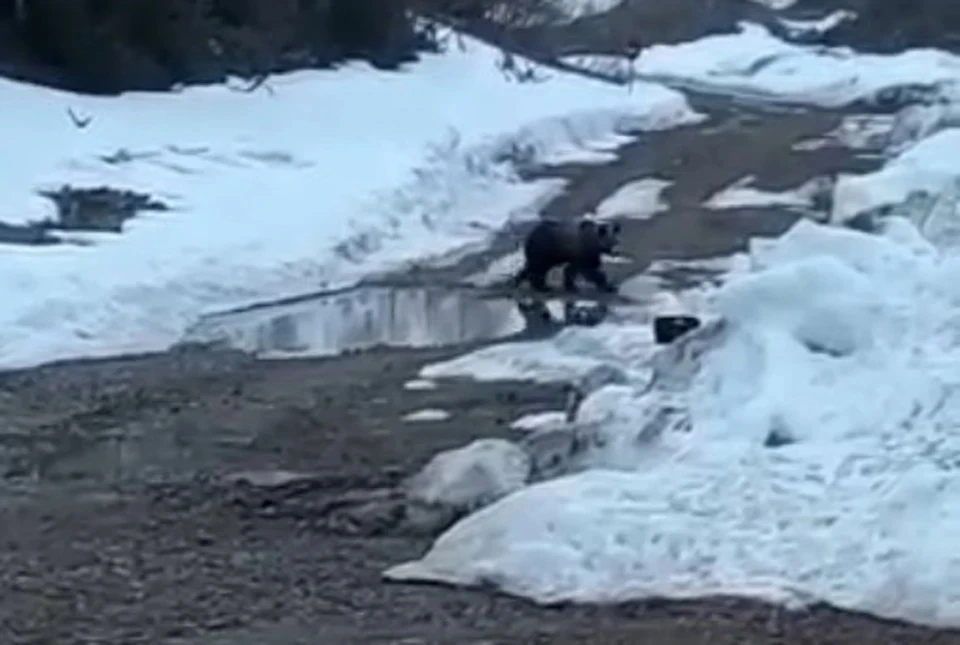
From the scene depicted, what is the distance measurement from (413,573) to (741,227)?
13354mm

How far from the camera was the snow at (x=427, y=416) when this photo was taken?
1341 centimetres

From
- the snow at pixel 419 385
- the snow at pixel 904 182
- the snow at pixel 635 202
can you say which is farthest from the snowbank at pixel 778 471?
the snow at pixel 635 202

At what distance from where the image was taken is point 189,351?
16.1 meters

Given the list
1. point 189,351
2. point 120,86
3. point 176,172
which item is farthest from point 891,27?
point 189,351

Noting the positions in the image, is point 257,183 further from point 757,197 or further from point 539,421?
point 539,421

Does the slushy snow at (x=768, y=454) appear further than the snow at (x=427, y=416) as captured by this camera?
No

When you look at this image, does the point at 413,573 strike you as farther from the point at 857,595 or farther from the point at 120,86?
the point at 120,86

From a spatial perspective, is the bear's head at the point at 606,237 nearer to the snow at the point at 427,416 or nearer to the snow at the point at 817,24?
the snow at the point at 427,416

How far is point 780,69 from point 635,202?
2671 cm

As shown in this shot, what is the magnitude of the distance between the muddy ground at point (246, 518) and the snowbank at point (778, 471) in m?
0.27

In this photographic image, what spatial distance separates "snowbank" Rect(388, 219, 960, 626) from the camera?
30.8ft

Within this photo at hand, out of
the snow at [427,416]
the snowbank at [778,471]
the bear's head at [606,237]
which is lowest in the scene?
the snow at [427,416]

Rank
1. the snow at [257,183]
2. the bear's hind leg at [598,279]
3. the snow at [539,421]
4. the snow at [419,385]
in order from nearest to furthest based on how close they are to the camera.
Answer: the snow at [539,421]
the snow at [419,385]
the snow at [257,183]
the bear's hind leg at [598,279]

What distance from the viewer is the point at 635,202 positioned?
24938 mm
